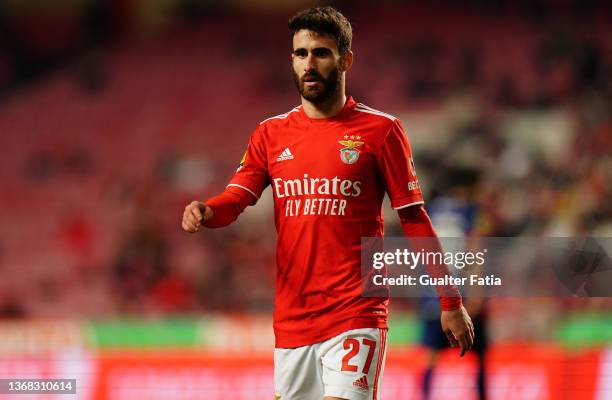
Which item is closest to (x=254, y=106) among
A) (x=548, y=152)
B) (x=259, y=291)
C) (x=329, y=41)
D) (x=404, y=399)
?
(x=259, y=291)

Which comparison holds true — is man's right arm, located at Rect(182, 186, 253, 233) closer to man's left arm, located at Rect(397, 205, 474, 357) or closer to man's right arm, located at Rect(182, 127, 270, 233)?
man's right arm, located at Rect(182, 127, 270, 233)

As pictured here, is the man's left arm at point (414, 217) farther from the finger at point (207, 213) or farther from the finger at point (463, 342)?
the finger at point (207, 213)

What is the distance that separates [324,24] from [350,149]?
0.46 metres

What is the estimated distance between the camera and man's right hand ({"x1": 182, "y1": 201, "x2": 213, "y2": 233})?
3.15 metres

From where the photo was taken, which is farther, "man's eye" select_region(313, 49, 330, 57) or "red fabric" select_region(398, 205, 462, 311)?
"man's eye" select_region(313, 49, 330, 57)

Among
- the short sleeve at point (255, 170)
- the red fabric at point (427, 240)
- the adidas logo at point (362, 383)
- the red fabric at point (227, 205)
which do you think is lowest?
the adidas logo at point (362, 383)

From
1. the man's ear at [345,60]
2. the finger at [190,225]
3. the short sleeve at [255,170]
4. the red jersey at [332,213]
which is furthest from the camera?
the short sleeve at [255,170]

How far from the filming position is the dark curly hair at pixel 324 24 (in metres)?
3.35

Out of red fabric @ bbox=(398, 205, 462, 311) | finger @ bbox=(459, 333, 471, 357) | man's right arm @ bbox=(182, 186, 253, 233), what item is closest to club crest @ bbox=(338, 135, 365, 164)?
red fabric @ bbox=(398, 205, 462, 311)

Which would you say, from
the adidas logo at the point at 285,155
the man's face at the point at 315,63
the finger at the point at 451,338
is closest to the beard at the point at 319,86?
the man's face at the point at 315,63

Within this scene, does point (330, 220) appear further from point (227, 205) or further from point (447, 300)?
point (447, 300)

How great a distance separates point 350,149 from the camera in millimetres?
3379

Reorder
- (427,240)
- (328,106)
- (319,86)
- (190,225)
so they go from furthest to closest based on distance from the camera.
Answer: (328,106) → (319,86) → (427,240) → (190,225)

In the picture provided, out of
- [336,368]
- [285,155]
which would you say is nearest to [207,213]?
[285,155]
